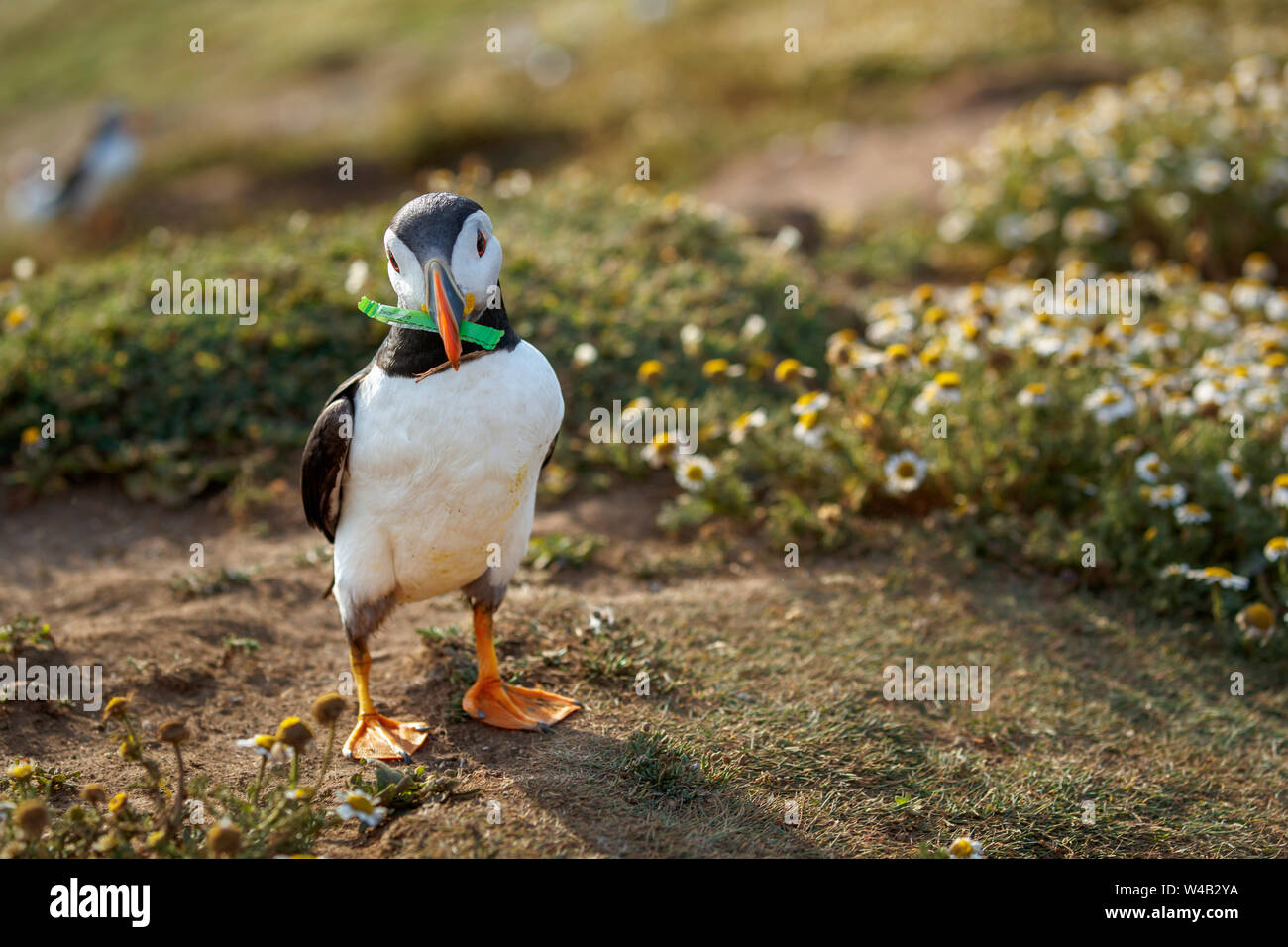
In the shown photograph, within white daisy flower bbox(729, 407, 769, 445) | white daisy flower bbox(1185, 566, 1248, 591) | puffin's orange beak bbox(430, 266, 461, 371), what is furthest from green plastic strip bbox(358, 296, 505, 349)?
white daisy flower bbox(1185, 566, 1248, 591)

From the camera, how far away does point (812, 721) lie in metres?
3.83

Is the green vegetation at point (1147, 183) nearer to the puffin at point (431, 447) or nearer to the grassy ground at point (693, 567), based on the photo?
the grassy ground at point (693, 567)

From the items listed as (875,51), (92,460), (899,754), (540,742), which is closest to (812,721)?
(899,754)

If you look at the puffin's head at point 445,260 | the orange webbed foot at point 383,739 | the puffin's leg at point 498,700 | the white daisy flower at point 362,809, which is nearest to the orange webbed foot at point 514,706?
the puffin's leg at point 498,700

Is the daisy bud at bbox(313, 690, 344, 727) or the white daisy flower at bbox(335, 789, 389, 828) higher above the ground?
the daisy bud at bbox(313, 690, 344, 727)

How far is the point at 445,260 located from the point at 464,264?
0.06 m

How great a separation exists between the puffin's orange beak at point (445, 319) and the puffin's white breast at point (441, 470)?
0.74ft

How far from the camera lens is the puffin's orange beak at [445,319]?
2.87m

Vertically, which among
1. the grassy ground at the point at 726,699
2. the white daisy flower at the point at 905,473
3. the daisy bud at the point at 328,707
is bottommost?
the grassy ground at the point at 726,699

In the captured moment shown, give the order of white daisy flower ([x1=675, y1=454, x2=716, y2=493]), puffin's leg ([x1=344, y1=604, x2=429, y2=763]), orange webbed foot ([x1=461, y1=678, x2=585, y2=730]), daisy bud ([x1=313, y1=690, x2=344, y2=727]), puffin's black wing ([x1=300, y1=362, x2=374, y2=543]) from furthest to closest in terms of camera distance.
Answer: white daisy flower ([x1=675, y1=454, x2=716, y2=493]), orange webbed foot ([x1=461, y1=678, x2=585, y2=730]), puffin's leg ([x1=344, y1=604, x2=429, y2=763]), puffin's black wing ([x1=300, y1=362, x2=374, y2=543]), daisy bud ([x1=313, y1=690, x2=344, y2=727])

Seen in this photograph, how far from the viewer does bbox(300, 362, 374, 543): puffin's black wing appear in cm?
333

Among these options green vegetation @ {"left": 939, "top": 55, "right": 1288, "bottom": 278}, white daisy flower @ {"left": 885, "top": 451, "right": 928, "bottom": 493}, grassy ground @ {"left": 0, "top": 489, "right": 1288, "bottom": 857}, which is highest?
green vegetation @ {"left": 939, "top": 55, "right": 1288, "bottom": 278}

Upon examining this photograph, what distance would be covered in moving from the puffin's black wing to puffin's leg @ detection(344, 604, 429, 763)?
0.36 m

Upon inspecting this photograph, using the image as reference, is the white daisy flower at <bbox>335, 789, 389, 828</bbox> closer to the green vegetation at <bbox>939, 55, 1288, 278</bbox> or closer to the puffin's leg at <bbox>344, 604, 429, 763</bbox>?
the puffin's leg at <bbox>344, 604, 429, 763</bbox>
